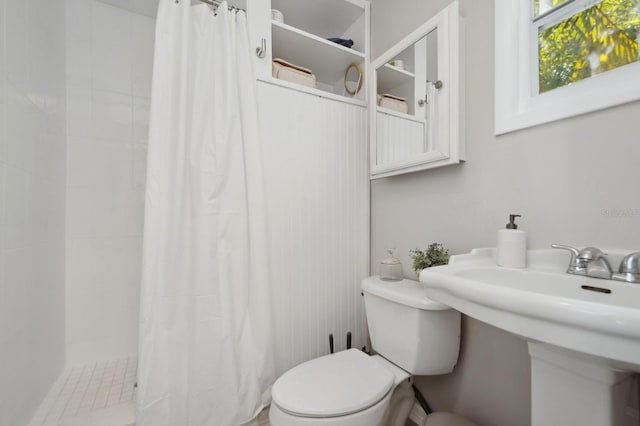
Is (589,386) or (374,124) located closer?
(589,386)

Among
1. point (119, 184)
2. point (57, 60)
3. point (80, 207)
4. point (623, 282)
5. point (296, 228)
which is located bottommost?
point (623, 282)

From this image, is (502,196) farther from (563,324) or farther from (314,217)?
(314,217)

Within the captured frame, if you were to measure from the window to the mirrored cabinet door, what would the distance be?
163mm

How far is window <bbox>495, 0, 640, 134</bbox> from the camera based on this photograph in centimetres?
78

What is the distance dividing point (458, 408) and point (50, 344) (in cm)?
203

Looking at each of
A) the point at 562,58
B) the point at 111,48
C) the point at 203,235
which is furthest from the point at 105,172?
the point at 562,58

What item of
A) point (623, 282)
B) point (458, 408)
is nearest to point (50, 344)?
point (458, 408)

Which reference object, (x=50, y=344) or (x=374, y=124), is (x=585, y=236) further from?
(x=50, y=344)

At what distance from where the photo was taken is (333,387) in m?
0.96

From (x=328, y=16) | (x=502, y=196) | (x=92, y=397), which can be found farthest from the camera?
(x=328, y=16)

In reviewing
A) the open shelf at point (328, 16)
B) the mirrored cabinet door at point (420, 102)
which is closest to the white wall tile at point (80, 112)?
the open shelf at point (328, 16)

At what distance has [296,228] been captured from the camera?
1.45 meters

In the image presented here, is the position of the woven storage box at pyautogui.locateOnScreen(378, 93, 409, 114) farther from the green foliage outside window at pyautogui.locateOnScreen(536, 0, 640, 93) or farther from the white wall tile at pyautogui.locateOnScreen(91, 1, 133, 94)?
the white wall tile at pyautogui.locateOnScreen(91, 1, 133, 94)

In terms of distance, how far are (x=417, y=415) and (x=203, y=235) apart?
134 cm
